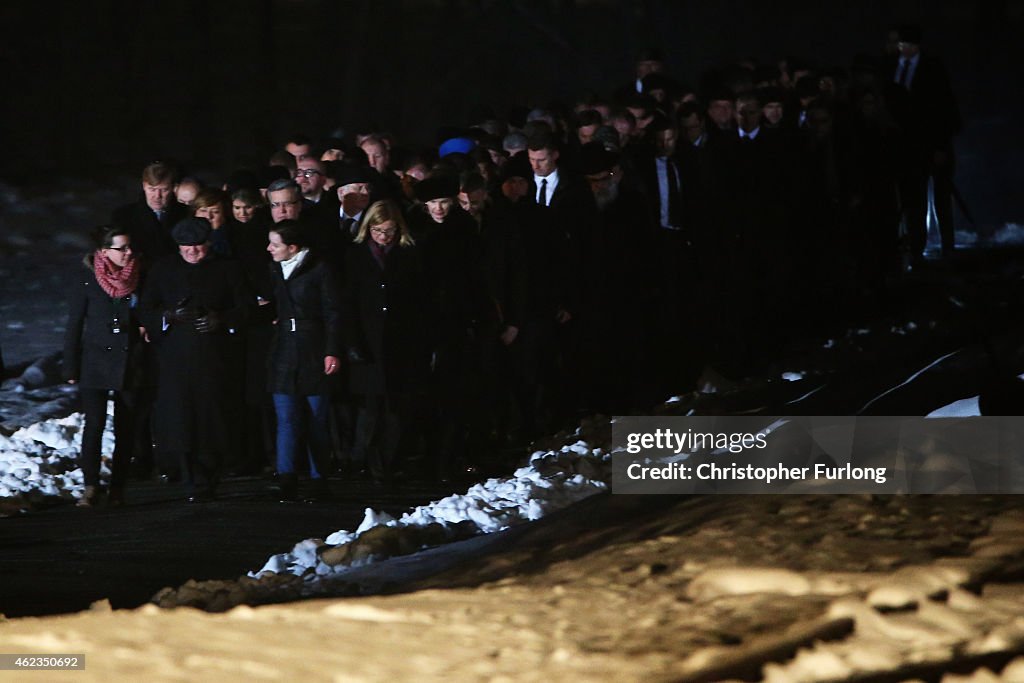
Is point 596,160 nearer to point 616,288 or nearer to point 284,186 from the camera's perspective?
point 616,288

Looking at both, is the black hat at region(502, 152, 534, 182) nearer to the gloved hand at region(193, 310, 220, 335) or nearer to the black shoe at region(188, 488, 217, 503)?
the gloved hand at region(193, 310, 220, 335)

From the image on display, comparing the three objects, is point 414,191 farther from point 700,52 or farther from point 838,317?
point 700,52

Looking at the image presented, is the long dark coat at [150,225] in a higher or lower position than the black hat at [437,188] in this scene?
lower

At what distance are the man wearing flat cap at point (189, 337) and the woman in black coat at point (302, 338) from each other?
318 millimetres

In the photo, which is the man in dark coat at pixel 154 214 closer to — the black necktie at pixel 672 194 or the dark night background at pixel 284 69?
the black necktie at pixel 672 194

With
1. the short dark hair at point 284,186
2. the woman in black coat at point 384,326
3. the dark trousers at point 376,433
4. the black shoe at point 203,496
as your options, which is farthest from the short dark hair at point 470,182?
the black shoe at point 203,496

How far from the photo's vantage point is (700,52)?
26953 millimetres

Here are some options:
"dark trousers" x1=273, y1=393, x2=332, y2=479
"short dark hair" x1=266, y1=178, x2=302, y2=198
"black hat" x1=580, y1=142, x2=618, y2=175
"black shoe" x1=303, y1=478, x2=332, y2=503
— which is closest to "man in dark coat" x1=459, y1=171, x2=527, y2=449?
"black hat" x1=580, y1=142, x2=618, y2=175

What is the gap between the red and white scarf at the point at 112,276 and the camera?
439 inches

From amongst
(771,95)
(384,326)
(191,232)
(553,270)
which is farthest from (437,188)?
(771,95)

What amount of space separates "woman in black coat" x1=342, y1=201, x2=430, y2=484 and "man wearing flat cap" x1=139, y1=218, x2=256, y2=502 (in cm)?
76

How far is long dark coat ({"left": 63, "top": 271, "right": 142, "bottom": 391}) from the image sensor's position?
1107 centimetres

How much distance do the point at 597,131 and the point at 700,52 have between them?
1309 centimetres

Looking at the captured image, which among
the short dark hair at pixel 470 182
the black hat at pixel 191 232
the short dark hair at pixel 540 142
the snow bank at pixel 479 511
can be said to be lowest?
the snow bank at pixel 479 511
